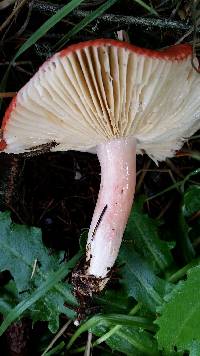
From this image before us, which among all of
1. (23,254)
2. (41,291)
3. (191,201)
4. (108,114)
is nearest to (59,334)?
(41,291)

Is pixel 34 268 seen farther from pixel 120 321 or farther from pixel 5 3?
pixel 5 3

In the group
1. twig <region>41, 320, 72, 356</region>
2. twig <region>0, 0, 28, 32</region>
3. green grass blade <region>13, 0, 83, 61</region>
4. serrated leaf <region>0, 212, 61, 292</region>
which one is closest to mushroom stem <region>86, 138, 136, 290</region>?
serrated leaf <region>0, 212, 61, 292</region>

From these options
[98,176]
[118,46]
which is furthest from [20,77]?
[118,46]

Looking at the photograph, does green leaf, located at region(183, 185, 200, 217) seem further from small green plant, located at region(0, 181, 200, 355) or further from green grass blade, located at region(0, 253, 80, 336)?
green grass blade, located at region(0, 253, 80, 336)

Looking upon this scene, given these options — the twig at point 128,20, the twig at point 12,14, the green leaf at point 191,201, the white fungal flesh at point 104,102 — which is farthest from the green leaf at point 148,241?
the twig at point 12,14

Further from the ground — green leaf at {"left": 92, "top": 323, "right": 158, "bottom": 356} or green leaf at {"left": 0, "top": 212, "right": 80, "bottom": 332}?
green leaf at {"left": 0, "top": 212, "right": 80, "bottom": 332}

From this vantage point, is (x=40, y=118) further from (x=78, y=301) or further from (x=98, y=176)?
(x=78, y=301)
